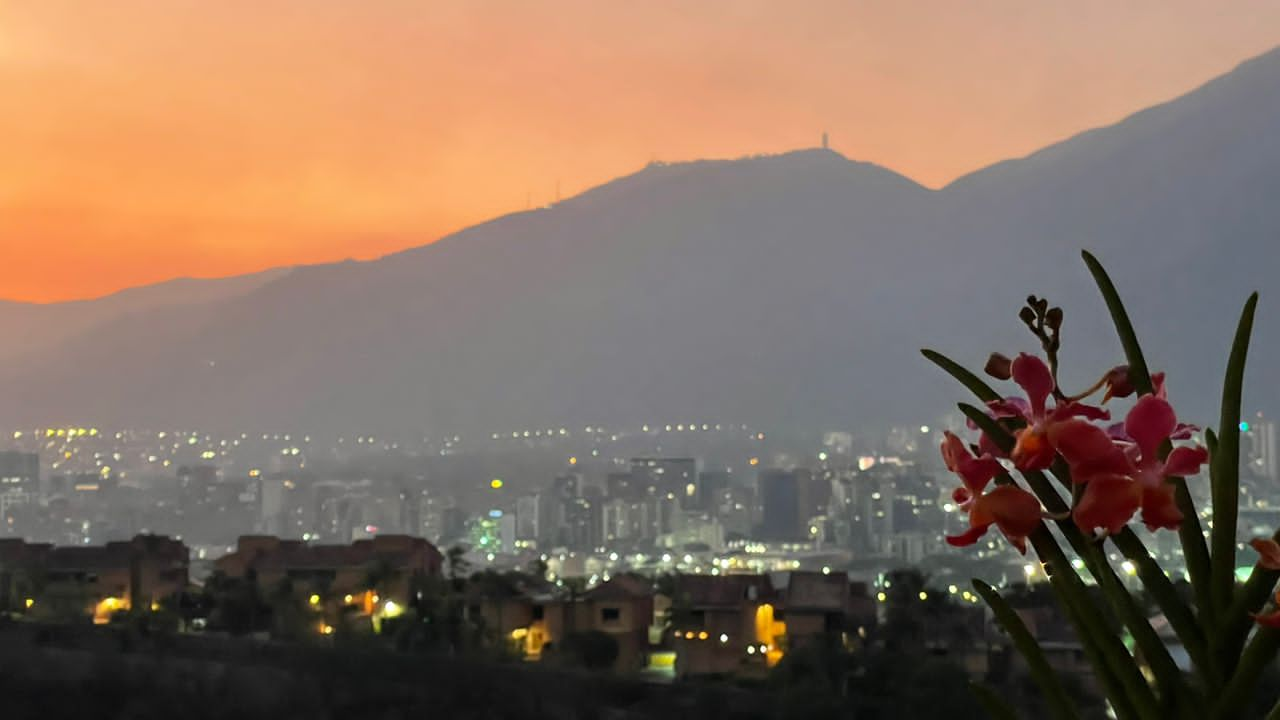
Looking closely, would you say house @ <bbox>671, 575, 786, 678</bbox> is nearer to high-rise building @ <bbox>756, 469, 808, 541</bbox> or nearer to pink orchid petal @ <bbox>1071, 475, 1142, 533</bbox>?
pink orchid petal @ <bbox>1071, 475, 1142, 533</bbox>

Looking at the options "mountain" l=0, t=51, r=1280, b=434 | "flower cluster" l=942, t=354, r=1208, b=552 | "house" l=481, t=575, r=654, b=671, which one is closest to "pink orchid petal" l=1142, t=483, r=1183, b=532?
"flower cluster" l=942, t=354, r=1208, b=552

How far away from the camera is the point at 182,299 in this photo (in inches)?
2297

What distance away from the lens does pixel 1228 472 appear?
491 millimetres

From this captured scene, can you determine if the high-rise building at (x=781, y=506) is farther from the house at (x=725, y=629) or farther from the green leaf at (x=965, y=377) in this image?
the green leaf at (x=965, y=377)

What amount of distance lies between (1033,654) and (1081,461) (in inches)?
3.5

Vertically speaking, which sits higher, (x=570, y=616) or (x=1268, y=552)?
(x=1268, y=552)

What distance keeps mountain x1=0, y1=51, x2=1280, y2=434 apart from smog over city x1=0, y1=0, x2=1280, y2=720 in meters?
0.23

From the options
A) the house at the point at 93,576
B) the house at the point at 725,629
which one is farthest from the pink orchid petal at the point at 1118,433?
the house at the point at 93,576

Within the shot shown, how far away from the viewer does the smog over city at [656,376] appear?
54 cm

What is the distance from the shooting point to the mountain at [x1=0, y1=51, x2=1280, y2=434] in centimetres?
4291

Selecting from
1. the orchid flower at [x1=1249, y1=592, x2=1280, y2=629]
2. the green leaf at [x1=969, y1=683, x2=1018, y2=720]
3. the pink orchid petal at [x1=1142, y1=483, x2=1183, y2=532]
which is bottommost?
the green leaf at [x1=969, y1=683, x2=1018, y2=720]

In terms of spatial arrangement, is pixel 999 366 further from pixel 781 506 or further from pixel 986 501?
pixel 781 506

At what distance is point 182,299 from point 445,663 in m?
53.1

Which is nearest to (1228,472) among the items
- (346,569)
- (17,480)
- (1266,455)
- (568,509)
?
(346,569)
